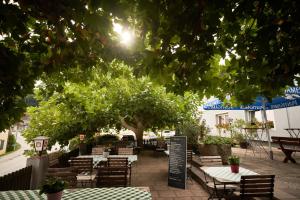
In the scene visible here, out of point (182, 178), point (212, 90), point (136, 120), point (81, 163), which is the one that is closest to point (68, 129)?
point (136, 120)

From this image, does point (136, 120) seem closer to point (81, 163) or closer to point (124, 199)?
point (81, 163)

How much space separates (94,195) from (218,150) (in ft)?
24.4

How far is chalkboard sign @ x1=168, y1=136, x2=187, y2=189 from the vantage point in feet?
23.7

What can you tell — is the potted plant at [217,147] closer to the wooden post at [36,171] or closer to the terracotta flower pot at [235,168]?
the terracotta flower pot at [235,168]

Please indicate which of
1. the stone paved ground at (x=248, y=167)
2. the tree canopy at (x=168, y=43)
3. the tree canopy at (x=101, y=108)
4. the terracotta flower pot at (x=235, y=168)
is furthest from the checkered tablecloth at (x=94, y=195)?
the tree canopy at (x=101, y=108)

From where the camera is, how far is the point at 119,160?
24.6 feet

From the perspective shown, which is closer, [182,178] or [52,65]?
[52,65]

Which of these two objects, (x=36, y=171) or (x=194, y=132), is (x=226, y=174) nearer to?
(x=36, y=171)

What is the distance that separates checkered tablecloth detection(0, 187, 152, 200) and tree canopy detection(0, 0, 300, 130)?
1436 millimetres

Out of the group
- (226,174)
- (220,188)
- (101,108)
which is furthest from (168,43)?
(101,108)

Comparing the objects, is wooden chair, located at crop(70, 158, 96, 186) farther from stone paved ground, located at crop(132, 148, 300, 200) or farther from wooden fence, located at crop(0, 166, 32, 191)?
stone paved ground, located at crop(132, 148, 300, 200)

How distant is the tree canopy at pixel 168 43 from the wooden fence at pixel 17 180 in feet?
10.3

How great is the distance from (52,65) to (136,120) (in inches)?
497

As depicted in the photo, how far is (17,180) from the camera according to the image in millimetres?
5703
